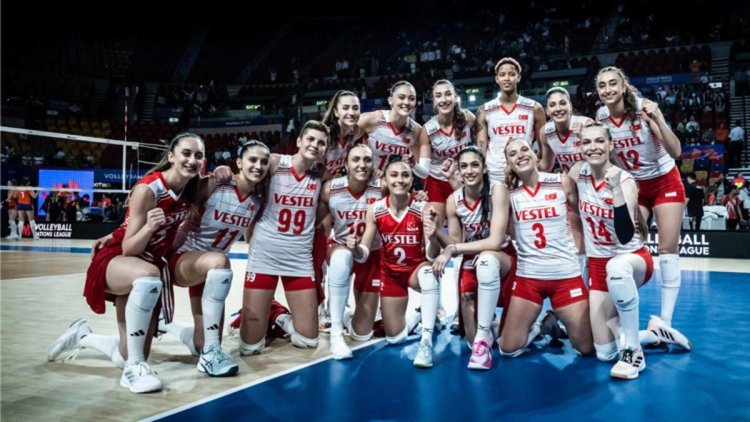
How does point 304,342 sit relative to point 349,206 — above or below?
below

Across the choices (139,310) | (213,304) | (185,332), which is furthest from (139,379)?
(185,332)

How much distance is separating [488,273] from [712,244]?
30.9 feet

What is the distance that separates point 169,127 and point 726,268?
20.7 metres

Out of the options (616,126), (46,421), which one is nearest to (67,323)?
(46,421)

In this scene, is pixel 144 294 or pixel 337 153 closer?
pixel 144 294

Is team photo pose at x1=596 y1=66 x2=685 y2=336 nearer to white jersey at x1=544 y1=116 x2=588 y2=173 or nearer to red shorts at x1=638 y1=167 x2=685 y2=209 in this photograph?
red shorts at x1=638 y1=167 x2=685 y2=209

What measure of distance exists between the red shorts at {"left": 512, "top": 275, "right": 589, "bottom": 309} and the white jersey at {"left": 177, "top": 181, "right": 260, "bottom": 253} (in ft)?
6.83

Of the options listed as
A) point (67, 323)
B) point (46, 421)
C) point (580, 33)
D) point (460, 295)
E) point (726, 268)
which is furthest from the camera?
point (580, 33)

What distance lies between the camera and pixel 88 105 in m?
24.3

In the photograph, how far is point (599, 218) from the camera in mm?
3734

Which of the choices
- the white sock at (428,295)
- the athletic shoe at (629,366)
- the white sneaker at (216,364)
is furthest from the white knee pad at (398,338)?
the athletic shoe at (629,366)

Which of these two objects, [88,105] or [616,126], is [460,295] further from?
[88,105]

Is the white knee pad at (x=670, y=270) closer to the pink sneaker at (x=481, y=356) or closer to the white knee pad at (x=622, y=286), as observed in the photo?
the white knee pad at (x=622, y=286)

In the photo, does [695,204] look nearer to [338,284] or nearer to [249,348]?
[338,284]
